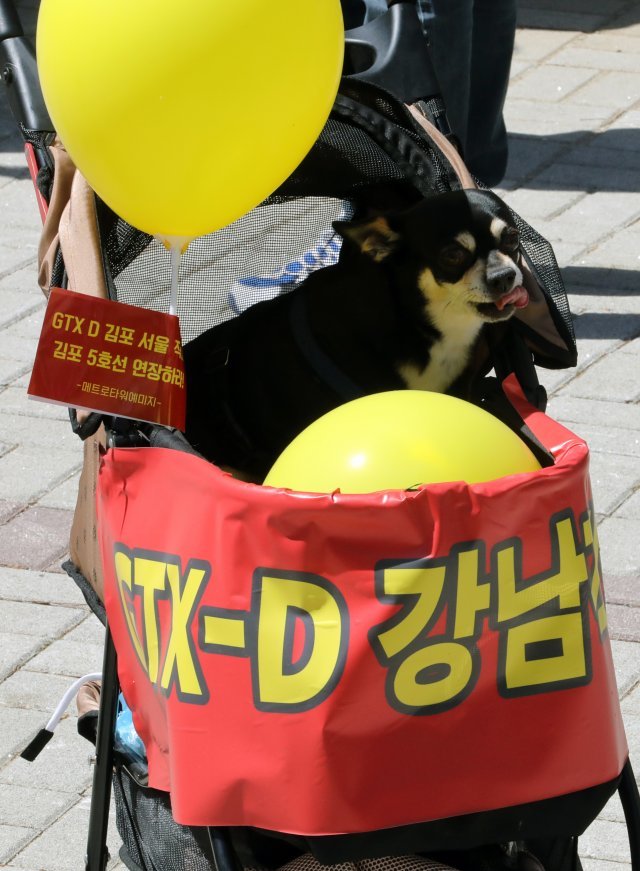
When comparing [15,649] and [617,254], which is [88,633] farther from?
→ [617,254]

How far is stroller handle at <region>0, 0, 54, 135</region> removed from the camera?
2598 mm

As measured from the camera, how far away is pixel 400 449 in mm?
1870

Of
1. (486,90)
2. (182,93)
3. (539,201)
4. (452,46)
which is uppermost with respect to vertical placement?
(182,93)

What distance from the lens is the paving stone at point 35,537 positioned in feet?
12.2

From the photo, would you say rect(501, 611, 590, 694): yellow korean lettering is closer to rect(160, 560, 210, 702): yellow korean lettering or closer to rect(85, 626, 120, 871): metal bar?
rect(160, 560, 210, 702): yellow korean lettering

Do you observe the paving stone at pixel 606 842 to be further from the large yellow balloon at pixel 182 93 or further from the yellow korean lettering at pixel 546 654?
the large yellow balloon at pixel 182 93

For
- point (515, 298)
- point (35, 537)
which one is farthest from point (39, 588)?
point (515, 298)

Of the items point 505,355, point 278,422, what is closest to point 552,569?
point 505,355

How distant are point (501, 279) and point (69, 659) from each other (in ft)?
4.85

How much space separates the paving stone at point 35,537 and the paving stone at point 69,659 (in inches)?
15.0

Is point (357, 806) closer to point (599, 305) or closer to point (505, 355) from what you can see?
point (505, 355)

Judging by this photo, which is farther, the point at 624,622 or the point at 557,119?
the point at 557,119

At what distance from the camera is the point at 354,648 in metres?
1.74

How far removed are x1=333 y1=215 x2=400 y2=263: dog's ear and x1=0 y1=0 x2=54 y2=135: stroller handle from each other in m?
0.62
